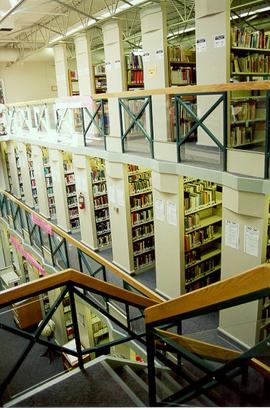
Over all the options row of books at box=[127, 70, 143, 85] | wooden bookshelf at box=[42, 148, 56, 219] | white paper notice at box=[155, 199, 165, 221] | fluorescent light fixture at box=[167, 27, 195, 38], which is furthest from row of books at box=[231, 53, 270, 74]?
wooden bookshelf at box=[42, 148, 56, 219]

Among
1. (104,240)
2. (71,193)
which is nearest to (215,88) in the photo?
(104,240)

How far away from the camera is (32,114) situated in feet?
34.8

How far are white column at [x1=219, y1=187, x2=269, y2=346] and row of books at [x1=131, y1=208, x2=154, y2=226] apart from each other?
259 centimetres

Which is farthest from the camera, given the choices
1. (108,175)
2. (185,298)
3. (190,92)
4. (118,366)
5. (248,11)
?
(248,11)

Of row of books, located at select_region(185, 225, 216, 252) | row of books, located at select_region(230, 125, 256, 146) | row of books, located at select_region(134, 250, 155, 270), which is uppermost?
row of books, located at select_region(230, 125, 256, 146)

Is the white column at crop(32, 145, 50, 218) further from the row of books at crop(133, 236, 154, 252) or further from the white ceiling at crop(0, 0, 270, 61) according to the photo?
the row of books at crop(133, 236, 154, 252)

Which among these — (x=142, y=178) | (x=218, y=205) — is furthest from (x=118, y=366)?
(x=142, y=178)

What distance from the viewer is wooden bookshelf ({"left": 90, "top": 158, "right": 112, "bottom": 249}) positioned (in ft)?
26.8

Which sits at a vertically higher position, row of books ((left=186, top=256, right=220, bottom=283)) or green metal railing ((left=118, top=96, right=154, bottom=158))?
green metal railing ((left=118, top=96, right=154, bottom=158))

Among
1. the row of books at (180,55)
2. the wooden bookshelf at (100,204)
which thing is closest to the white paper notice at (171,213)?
the row of books at (180,55)

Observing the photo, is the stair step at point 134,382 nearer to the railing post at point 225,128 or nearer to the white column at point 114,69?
the railing post at point 225,128

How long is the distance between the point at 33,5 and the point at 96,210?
493 centimetres

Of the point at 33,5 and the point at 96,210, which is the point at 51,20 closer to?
the point at 33,5

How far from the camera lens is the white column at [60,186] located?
8.97 metres
